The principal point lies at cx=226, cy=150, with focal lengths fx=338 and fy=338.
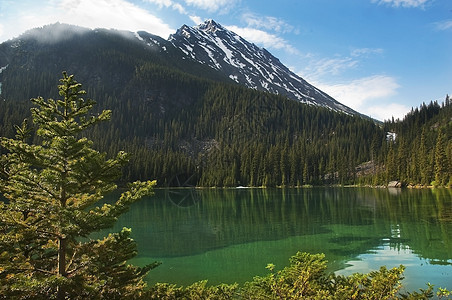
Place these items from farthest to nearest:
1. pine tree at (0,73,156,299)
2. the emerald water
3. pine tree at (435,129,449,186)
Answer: pine tree at (435,129,449,186) < the emerald water < pine tree at (0,73,156,299)

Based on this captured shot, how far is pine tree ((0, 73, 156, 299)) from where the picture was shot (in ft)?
24.3

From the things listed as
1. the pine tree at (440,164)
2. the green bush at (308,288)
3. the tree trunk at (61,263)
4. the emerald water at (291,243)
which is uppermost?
the pine tree at (440,164)

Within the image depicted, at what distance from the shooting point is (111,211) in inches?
323

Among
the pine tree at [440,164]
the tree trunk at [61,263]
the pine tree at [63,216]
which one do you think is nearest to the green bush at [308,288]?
the pine tree at [63,216]

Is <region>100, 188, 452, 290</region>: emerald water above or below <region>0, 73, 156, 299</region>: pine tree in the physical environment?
below

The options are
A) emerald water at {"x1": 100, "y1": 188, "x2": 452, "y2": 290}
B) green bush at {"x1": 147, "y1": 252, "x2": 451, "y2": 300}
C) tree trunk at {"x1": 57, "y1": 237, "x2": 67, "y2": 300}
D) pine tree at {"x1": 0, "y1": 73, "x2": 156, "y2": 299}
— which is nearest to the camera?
pine tree at {"x1": 0, "y1": 73, "x2": 156, "y2": 299}

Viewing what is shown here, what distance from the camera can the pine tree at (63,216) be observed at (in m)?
7.40

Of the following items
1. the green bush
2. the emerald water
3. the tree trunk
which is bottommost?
the emerald water

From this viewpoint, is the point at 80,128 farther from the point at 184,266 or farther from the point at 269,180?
the point at 269,180

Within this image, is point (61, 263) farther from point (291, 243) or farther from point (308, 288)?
point (291, 243)

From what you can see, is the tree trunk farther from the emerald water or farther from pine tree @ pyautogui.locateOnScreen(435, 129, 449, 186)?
pine tree @ pyautogui.locateOnScreen(435, 129, 449, 186)

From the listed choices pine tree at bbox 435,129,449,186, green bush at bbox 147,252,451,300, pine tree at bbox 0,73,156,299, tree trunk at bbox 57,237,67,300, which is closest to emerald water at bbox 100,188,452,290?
green bush at bbox 147,252,451,300

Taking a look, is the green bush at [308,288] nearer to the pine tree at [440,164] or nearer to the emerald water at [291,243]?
the emerald water at [291,243]

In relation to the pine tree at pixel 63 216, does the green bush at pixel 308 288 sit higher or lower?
lower
